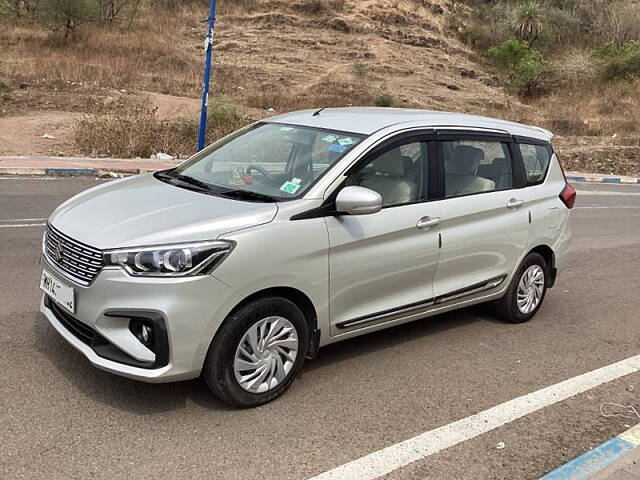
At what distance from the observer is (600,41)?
68812mm

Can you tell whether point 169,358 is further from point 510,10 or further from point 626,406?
point 510,10

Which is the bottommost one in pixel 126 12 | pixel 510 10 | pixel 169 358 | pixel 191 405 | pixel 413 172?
pixel 191 405

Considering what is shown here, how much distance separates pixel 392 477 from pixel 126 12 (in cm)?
4669

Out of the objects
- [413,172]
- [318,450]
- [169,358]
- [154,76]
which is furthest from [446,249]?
[154,76]

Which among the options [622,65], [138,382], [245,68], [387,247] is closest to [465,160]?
[387,247]

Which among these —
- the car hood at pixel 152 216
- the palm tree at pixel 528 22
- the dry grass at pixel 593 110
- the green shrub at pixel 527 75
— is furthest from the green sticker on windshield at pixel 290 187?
the palm tree at pixel 528 22

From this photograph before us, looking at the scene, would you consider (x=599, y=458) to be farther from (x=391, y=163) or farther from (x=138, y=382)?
(x=138, y=382)

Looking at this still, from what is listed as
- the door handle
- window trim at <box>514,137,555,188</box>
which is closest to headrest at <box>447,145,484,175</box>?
the door handle

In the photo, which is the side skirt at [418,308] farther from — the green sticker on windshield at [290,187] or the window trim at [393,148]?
the green sticker on windshield at [290,187]

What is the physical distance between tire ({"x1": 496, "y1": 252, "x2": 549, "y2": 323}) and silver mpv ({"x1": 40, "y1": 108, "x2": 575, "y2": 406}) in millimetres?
29

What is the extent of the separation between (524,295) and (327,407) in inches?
103

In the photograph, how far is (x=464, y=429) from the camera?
372 centimetres

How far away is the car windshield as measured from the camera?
4.12 meters

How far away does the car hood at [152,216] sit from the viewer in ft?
11.2
